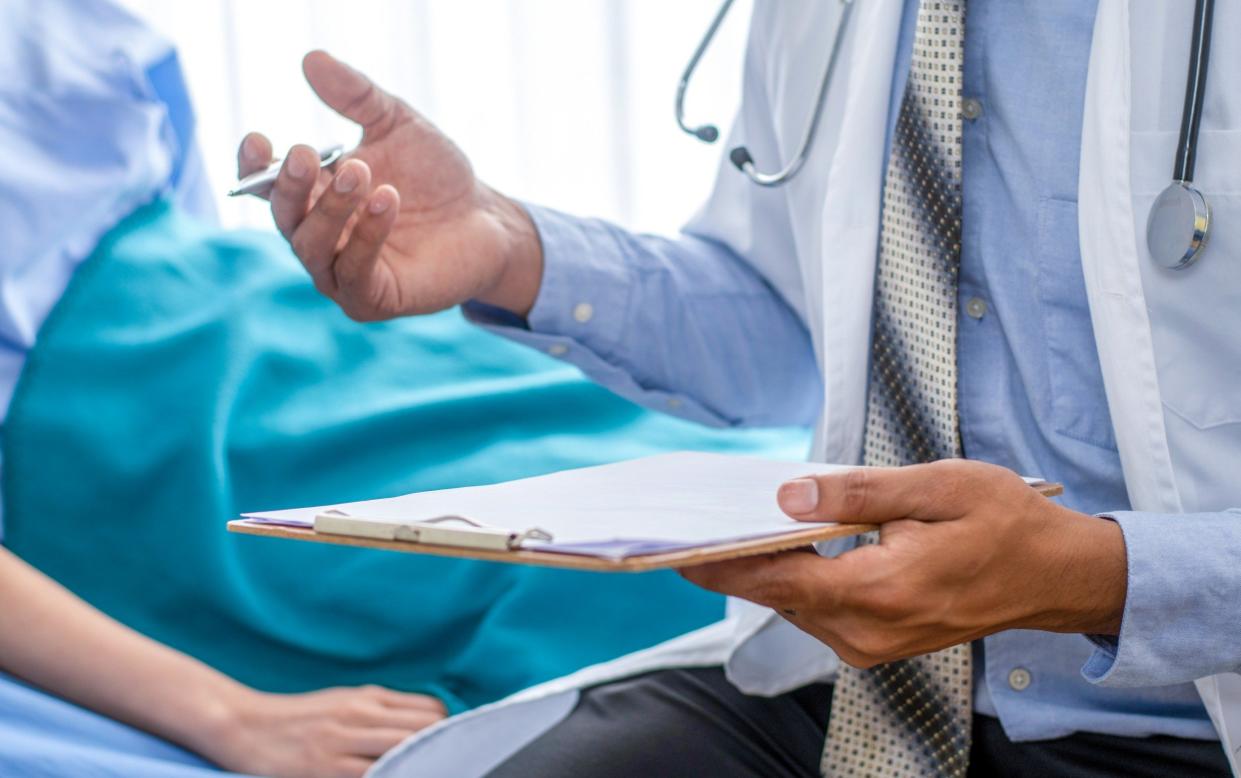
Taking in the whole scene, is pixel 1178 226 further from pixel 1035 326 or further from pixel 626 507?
pixel 626 507

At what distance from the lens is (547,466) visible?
1.29 metres

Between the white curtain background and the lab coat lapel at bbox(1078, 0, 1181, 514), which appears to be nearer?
the lab coat lapel at bbox(1078, 0, 1181, 514)

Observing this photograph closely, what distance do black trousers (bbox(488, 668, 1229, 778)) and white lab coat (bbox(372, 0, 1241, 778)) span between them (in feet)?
0.07

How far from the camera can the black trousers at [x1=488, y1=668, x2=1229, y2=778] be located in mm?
846

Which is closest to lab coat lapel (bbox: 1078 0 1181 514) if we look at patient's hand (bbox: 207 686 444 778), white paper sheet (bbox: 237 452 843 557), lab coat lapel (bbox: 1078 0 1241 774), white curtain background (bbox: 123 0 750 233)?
lab coat lapel (bbox: 1078 0 1241 774)

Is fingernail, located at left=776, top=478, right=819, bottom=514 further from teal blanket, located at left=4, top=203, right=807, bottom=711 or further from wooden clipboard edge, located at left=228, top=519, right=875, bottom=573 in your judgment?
teal blanket, located at left=4, top=203, right=807, bottom=711

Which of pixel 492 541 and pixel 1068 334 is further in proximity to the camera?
pixel 1068 334

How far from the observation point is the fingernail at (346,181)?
2.71 ft

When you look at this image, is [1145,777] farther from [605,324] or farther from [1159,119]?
[605,324]

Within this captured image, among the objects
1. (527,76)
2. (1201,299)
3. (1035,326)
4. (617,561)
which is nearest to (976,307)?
(1035,326)

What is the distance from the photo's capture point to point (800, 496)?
603 millimetres

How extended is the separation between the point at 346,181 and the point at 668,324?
0.38 metres

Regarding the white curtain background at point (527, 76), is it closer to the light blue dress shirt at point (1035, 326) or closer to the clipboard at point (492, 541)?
the light blue dress shirt at point (1035, 326)

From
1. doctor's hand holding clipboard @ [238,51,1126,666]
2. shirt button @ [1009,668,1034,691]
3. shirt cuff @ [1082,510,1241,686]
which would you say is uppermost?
doctor's hand holding clipboard @ [238,51,1126,666]
